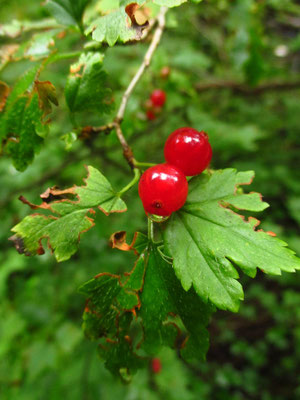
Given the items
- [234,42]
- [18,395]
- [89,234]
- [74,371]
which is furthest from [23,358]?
[234,42]

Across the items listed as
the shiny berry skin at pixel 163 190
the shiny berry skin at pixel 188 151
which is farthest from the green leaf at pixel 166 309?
the shiny berry skin at pixel 188 151

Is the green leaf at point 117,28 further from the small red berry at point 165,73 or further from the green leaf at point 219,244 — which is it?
the small red berry at point 165,73

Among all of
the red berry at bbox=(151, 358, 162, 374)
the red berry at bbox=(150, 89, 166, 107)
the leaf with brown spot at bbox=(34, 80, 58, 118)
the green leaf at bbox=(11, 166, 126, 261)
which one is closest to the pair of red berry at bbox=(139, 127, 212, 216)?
the green leaf at bbox=(11, 166, 126, 261)

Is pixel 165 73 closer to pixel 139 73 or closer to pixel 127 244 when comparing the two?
pixel 139 73

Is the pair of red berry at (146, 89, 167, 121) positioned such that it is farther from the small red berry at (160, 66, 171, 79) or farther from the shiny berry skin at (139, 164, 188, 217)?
the shiny berry skin at (139, 164, 188, 217)

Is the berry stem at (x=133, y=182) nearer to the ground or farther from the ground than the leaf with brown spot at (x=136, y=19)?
nearer to the ground

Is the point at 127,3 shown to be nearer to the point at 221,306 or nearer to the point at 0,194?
the point at 221,306
